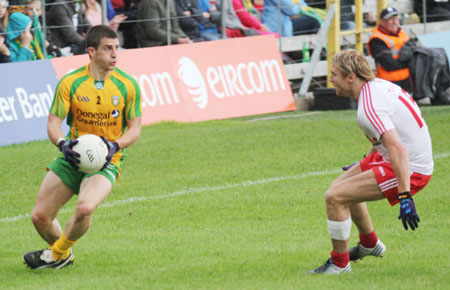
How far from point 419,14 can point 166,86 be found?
408 inches

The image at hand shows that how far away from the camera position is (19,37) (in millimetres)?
15297

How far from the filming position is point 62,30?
16328mm

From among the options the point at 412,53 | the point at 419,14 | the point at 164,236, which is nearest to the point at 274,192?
the point at 164,236

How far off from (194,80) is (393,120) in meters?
10.9

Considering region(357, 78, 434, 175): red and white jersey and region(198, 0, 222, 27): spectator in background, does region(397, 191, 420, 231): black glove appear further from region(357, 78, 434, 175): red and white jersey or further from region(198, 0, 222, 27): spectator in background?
region(198, 0, 222, 27): spectator in background

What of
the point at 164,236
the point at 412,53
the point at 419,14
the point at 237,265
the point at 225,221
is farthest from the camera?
the point at 419,14

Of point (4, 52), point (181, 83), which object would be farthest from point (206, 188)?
point (181, 83)

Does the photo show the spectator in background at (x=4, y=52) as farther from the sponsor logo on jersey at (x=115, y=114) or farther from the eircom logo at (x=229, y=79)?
the sponsor logo on jersey at (x=115, y=114)

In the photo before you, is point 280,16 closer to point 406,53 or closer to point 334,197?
point 406,53

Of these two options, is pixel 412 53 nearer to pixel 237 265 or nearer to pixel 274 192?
pixel 274 192

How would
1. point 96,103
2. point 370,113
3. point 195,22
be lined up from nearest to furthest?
1. point 370,113
2. point 96,103
3. point 195,22

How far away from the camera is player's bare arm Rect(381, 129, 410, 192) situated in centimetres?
599

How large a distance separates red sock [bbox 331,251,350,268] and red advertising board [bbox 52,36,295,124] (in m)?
9.40

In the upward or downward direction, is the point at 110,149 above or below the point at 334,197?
above
